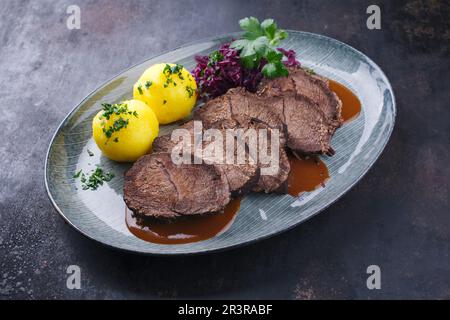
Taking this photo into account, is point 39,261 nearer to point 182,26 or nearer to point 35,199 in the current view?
point 35,199

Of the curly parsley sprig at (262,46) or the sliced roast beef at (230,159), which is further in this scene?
the curly parsley sprig at (262,46)

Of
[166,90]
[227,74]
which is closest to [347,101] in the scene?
[227,74]

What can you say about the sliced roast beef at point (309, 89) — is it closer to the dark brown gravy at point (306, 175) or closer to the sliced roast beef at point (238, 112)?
the sliced roast beef at point (238, 112)

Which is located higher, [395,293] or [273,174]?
[273,174]

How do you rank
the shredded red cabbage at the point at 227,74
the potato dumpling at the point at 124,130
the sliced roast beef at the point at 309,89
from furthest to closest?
the shredded red cabbage at the point at 227,74 → the sliced roast beef at the point at 309,89 → the potato dumpling at the point at 124,130

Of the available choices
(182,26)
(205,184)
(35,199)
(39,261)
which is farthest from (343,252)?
(182,26)

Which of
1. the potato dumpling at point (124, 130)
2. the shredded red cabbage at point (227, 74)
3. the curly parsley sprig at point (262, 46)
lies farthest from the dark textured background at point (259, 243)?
the curly parsley sprig at point (262, 46)
